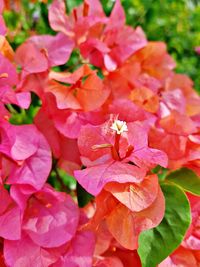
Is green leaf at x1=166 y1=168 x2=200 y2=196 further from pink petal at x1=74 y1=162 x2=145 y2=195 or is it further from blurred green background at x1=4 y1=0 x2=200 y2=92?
blurred green background at x1=4 y1=0 x2=200 y2=92

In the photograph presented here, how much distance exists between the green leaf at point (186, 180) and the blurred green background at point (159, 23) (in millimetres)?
372

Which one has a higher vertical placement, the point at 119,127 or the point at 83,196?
the point at 119,127

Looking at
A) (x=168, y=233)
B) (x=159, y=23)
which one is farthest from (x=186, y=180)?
(x=159, y=23)

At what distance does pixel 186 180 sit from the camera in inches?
22.5

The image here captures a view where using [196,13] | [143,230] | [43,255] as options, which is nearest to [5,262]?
[43,255]

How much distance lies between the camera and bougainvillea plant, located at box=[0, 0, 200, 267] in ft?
1.63

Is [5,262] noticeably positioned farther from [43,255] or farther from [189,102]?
[189,102]

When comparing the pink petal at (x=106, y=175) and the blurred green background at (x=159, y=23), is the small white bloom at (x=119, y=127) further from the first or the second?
the blurred green background at (x=159, y=23)

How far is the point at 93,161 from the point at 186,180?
0.12m

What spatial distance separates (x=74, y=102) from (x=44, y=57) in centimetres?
7

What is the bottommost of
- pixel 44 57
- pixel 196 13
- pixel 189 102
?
pixel 196 13

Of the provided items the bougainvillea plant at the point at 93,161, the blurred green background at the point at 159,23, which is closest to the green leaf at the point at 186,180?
the bougainvillea plant at the point at 93,161

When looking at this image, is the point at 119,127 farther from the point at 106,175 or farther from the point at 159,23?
A: the point at 159,23

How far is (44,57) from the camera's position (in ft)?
2.03
